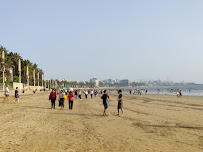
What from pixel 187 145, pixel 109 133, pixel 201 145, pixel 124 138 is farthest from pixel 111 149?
pixel 201 145

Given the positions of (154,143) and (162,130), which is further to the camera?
(162,130)

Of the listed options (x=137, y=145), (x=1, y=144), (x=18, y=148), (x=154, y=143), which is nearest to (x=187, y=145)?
(x=154, y=143)

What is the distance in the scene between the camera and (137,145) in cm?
713

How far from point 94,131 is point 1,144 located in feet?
13.5

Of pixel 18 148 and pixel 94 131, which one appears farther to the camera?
pixel 94 131

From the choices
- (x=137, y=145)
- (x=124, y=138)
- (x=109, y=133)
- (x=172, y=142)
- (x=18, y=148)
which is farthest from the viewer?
(x=109, y=133)

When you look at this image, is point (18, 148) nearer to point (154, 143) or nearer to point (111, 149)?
point (111, 149)

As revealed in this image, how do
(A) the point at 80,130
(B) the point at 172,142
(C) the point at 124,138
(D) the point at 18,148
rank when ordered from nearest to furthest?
(D) the point at 18,148 → (B) the point at 172,142 → (C) the point at 124,138 → (A) the point at 80,130

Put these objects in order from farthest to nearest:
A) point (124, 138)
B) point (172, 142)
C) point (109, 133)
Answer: point (109, 133)
point (124, 138)
point (172, 142)

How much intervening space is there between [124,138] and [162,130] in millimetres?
2708

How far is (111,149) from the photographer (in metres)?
6.63

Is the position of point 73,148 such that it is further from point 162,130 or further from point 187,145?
point 162,130

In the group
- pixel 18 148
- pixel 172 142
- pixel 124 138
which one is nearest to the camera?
pixel 18 148

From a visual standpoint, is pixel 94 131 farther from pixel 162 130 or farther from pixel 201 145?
pixel 201 145
